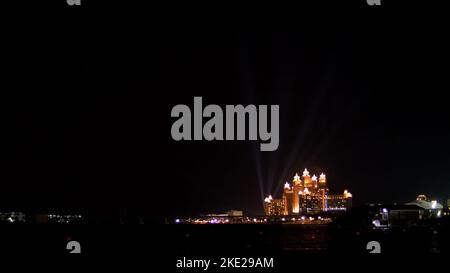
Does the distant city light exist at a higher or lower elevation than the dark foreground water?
Answer: higher

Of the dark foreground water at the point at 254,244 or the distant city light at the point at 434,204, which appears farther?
the distant city light at the point at 434,204

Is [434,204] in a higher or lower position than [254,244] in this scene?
higher

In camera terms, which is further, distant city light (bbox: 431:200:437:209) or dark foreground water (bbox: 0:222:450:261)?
distant city light (bbox: 431:200:437:209)

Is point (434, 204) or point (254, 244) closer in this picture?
point (254, 244)

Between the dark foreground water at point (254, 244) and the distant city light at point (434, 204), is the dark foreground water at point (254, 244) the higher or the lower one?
the lower one
